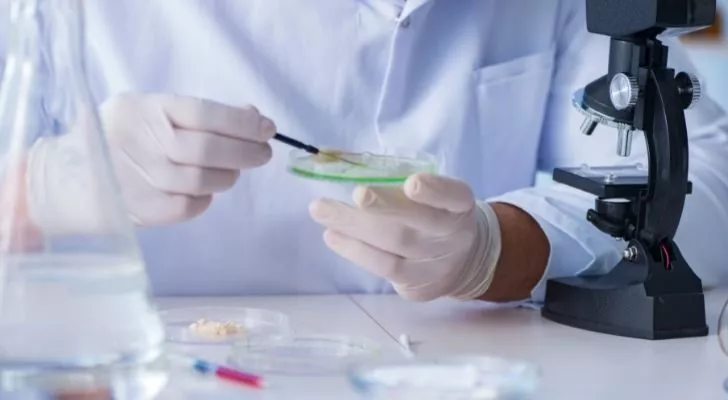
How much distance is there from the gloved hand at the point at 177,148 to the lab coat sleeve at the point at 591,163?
1.20 feet

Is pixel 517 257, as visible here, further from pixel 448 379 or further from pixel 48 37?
pixel 48 37

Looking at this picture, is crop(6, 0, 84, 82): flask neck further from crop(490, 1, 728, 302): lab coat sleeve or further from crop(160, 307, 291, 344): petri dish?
crop(490, 1, 728, 302): lab coat sleeve

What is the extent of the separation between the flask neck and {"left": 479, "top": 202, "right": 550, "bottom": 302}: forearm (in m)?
0.65

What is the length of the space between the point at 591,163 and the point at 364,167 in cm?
49

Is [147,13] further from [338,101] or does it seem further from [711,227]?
[711,227]

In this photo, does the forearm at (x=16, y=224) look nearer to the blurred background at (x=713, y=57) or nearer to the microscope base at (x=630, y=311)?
the microscope base at (x=630, y=311)

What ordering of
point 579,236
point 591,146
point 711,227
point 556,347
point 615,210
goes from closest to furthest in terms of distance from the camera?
1. point 556,347
2. point 615,210
3. point 579,236
4. point 711,227
5. point 591,146

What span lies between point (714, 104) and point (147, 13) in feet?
2.68

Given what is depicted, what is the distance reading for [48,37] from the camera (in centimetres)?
76

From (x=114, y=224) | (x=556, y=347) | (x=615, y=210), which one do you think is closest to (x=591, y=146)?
(x=615, y=210)

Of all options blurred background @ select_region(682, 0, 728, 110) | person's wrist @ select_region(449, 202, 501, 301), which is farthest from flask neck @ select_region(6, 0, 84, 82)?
blurred background @ select_region(682, 0, 728, 110)

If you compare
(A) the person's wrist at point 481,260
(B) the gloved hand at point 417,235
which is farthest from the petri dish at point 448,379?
(A) the person's wrist at point 481,260

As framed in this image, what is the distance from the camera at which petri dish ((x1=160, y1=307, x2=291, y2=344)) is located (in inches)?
41.3

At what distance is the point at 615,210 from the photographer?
3.95ft
